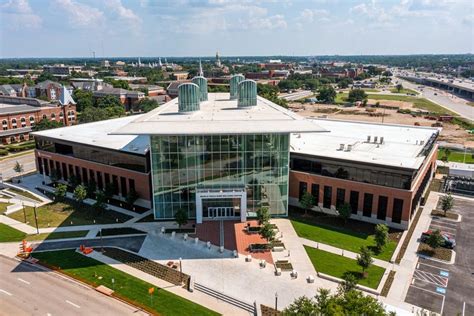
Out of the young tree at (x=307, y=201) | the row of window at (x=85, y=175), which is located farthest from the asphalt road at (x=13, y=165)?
the young tree at (x=307, y=201)

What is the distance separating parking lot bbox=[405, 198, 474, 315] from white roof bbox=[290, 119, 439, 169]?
12255 mm

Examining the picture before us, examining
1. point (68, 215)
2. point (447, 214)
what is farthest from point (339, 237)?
point (68, 215)

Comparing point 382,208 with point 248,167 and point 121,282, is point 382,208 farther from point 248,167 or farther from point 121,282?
point 121,282

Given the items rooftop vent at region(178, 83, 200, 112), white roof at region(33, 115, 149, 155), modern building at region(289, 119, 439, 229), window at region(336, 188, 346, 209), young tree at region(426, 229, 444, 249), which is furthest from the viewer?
white roof at region(33, 115, 149, 155)

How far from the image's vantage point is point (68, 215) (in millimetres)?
55469

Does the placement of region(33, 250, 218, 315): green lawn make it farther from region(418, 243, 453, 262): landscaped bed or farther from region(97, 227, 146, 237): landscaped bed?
region(418, 243, 453, 262): landscaped bed

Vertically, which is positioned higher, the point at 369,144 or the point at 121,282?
the point at 369,144

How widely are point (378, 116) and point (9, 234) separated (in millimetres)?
130872

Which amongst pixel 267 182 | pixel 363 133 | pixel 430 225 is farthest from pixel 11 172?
pixel 430 225

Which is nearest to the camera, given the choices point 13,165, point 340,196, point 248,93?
point 340,196

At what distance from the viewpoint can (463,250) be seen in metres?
45.1

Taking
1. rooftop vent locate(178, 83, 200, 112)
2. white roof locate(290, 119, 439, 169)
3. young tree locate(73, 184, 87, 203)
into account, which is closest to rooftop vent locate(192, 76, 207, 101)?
rooftop vent locate(178, 83, 200, 112)

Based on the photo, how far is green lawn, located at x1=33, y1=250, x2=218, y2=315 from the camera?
114 ft

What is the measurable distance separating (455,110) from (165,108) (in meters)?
143
